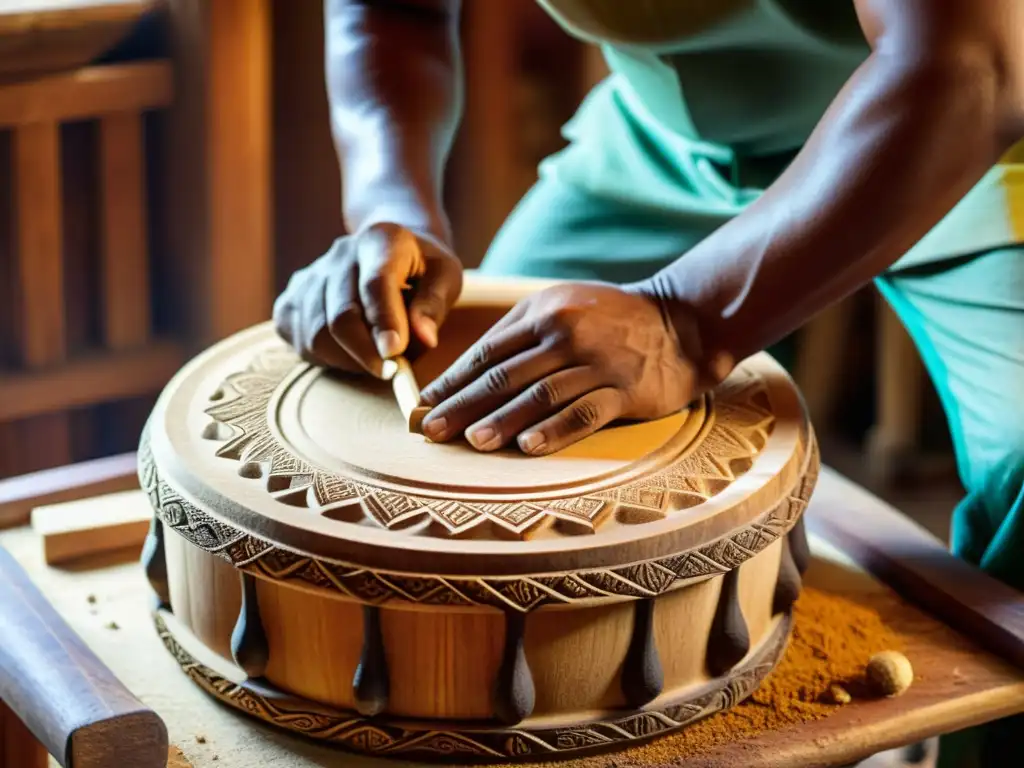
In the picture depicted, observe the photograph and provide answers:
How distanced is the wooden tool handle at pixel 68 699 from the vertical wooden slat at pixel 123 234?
3.47 ft

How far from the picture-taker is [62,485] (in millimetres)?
1478

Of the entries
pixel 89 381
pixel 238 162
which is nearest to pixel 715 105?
pixel 238 162

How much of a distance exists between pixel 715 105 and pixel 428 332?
18.1 inches

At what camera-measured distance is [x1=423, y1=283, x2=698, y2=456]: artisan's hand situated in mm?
1113

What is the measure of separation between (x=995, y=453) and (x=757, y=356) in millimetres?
235

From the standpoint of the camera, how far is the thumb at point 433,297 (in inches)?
49.0

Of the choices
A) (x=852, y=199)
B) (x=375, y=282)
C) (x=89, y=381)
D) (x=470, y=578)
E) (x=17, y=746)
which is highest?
(x=852, y=199)

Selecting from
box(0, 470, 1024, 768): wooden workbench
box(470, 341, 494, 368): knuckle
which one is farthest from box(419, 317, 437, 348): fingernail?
box(0, 470, 1024, 768): wooden workbench

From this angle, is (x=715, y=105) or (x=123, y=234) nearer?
(x=715, y=105)

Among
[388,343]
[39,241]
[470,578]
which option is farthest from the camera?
[39,241]

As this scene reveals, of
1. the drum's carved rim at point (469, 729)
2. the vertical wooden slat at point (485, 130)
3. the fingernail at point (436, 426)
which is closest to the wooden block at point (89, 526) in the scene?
the drum's carved rim at point (469, 729)

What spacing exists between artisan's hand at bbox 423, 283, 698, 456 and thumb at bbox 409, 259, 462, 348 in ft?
0.34

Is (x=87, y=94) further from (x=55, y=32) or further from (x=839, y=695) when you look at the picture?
(x=839, y=695)

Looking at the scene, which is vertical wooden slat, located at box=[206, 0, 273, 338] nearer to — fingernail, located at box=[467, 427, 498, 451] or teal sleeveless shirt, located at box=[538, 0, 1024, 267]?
teal sleeveless shirt, located at box=[538, 0, 1024, 267]
